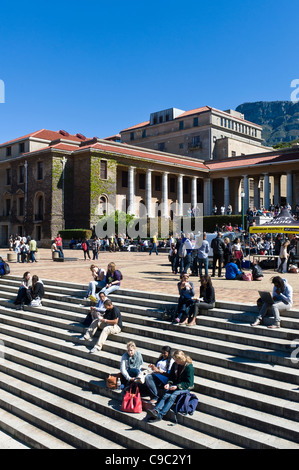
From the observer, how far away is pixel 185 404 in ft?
21.2

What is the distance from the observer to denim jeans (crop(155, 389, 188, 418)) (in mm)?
6461

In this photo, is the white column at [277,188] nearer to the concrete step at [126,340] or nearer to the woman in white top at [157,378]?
the concrete step at [126,340]

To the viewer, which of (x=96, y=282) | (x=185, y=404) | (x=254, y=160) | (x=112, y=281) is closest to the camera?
(x=185, y=404)

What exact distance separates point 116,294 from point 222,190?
163 ft

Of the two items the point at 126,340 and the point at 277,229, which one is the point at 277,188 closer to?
the point at 277,229

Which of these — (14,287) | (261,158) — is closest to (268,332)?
(14,287)

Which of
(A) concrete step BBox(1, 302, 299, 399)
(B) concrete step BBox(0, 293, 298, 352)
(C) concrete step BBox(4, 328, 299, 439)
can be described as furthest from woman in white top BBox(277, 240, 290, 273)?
(C) concrete step BBox(4, 328, 299, 439)

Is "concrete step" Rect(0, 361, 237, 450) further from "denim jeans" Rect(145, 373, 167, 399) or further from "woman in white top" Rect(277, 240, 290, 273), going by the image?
"woman in white top" Rect(277, 240, 290, 273)

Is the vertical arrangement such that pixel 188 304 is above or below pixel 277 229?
below

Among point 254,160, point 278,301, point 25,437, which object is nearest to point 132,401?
point 25,437

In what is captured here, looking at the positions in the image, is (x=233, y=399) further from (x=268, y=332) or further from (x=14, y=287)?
(x=14, y=287)

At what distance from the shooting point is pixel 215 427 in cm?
601

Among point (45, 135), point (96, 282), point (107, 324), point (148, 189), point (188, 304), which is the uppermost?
point (45, 135)

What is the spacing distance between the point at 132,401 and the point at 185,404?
91cm
